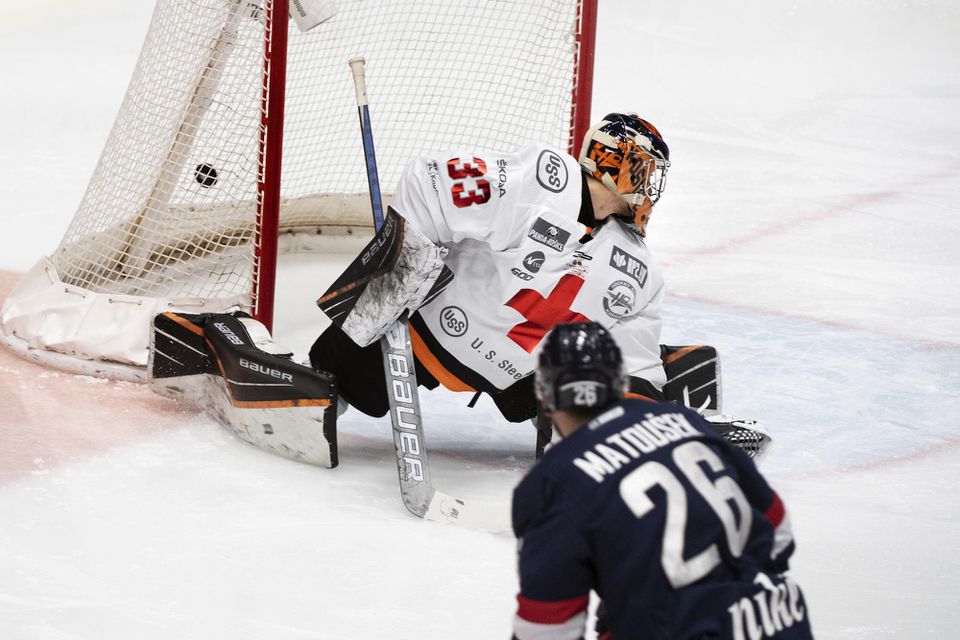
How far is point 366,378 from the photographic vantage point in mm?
2896

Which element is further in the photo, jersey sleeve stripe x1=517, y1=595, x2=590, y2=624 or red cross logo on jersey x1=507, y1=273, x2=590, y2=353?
red cross logo on jersey x1=507, y1=273, x2=590, y2=353

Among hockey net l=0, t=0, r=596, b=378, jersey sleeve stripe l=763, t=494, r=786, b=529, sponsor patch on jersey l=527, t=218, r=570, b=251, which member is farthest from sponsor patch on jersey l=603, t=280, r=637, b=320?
jersey sleeve stripe l=763, t=494, r=786, b=529

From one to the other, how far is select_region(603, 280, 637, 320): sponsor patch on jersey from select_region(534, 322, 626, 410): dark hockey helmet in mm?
1209

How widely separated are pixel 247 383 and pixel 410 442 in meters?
0.41

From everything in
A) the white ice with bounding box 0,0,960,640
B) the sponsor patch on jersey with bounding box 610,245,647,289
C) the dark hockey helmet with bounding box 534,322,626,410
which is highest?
the dark hockey helmet with bounding box 534,322,626,410

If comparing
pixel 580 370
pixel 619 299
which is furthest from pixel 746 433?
pixel 580 370

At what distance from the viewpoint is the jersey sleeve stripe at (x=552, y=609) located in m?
1.41

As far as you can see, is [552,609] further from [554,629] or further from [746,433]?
[746,433]

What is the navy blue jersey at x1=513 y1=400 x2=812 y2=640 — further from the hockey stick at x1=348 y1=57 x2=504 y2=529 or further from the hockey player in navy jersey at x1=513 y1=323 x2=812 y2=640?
the hockey stick at x1=348 y1=57 x2=504 y2=529

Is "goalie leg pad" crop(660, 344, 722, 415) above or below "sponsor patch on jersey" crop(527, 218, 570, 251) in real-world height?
below

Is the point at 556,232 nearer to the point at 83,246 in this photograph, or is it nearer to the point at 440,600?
the point at 440,600

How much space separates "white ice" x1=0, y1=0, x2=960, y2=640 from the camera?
87.4 inches

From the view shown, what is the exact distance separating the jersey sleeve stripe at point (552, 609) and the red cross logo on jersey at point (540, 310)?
4.27 feet

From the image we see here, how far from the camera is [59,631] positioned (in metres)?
2.02
